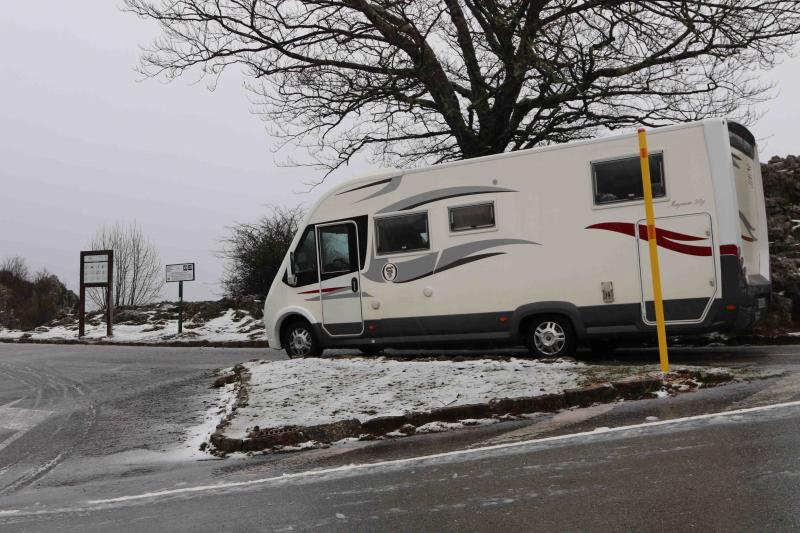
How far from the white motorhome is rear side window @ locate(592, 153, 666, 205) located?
0.02 meters

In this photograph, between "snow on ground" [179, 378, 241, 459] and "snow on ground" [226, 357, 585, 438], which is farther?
"snow on ground" [226, 357, 585, 438]

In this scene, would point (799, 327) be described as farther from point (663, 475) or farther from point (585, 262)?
point (663, 475)

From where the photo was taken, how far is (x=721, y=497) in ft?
13.4

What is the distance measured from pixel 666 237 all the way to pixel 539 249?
1.72 metres

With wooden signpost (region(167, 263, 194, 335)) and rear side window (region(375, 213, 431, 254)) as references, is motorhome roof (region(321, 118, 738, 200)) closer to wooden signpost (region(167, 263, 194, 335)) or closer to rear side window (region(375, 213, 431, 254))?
rear side window (region(375, 213, 431, 254))

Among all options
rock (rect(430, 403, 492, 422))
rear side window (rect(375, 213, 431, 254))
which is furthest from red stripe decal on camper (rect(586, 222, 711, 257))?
rock (rect(430, 403, 492, 422))

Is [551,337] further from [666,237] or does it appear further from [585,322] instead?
[666,237]

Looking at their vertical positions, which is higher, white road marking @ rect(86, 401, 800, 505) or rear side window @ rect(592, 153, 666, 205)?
rear side window @ rect(592, 153, 666, 205)

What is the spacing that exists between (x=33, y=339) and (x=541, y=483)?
2358cm

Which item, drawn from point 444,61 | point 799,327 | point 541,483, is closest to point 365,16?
point 444,61

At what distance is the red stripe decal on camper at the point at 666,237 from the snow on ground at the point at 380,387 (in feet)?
6.49

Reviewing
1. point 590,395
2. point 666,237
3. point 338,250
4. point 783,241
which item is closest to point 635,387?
point 590,395

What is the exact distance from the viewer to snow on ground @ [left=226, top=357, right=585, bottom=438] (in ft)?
24.7

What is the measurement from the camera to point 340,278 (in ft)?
39.8
